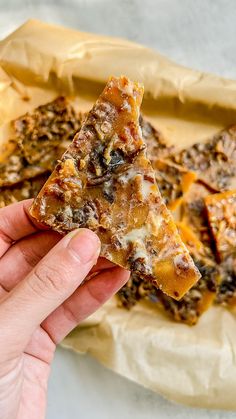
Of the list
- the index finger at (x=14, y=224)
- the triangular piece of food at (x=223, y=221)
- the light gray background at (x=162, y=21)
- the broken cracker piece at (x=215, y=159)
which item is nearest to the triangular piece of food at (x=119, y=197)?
the index finger at (x=14, y=224)

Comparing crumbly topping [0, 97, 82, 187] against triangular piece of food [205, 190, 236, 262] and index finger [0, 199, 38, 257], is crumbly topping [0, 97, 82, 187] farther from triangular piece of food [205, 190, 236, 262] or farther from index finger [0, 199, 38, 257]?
triangular piece of food [205, 190, 236, 262]

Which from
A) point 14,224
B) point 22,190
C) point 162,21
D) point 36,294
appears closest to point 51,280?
point 36,294

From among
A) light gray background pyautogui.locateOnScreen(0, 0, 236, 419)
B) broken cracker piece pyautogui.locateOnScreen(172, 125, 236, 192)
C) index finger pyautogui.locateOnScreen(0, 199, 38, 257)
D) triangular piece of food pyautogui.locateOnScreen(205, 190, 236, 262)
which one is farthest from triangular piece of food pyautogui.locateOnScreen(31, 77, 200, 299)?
light gray background pyautogui.locateOnScreen(0, 0, 236, 419)

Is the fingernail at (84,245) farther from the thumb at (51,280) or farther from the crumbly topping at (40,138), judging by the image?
the crumbly topping at (40,138)

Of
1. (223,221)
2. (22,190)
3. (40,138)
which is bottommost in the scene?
(223,221)

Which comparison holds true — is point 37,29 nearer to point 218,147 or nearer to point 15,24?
point 15,24

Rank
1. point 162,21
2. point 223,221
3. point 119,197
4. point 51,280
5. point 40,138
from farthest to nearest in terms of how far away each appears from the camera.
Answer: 1. point 162,21
2. point 40,138
3. point 223,221
4. point 119,197
5. point 51,280

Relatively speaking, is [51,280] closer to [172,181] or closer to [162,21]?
[172,181]
